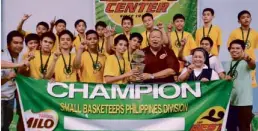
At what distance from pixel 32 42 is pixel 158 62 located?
3.50 feet

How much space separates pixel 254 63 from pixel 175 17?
75 centimetres

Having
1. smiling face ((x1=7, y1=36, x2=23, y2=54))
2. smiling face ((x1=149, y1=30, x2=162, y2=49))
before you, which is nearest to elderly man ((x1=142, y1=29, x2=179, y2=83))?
smiling face ((x1=149, y1=30, x2=162, y2=49))

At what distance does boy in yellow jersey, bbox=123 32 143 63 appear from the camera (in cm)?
365

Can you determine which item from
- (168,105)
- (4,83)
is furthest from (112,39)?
(4,83)

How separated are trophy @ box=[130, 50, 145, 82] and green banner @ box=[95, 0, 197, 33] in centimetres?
20

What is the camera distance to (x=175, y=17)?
365 centimetres

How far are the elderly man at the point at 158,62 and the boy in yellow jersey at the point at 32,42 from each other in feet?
2.98

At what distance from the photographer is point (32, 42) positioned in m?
3.68

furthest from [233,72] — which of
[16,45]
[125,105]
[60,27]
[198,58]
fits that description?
[16,45]

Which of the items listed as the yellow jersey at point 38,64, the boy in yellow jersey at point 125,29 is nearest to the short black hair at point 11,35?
the yellow jersey at point 38,64

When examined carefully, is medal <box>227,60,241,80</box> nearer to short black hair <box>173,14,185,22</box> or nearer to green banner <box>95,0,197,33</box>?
green banner <box>95,0,197,33</box>

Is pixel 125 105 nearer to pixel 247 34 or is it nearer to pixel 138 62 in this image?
pixel 138 62

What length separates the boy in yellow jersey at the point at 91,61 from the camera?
3.65 metres

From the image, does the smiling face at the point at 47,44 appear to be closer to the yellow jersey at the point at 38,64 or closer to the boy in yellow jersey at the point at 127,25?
the yellow jersey at the point at 38,64
